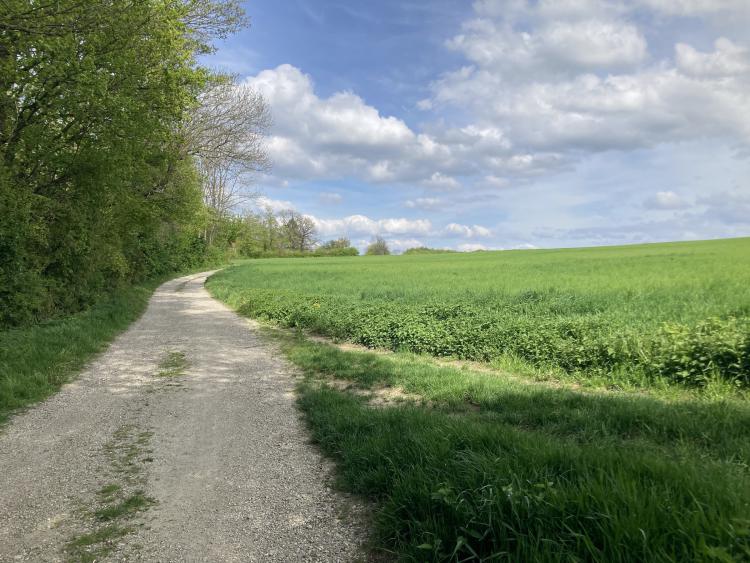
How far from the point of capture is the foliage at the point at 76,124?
9.91 meters

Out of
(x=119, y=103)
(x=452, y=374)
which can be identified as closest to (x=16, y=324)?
(x=119, y=103)

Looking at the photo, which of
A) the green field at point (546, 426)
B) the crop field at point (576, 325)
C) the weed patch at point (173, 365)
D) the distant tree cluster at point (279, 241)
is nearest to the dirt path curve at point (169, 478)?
the weed patch at point (173, 365)

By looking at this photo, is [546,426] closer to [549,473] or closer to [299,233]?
[549,473]

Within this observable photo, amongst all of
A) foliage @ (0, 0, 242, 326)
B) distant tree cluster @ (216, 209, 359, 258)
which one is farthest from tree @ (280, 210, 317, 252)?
foliage @ (0, 0, 242, 326)

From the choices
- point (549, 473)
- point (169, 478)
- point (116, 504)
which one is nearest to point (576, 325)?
point (549, 473)

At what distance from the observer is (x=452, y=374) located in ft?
25.1

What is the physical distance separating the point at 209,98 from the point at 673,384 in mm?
25299

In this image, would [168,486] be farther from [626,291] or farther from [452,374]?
[626,291]

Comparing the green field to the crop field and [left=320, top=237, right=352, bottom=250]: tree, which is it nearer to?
the crop field

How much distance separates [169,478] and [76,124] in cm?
1204

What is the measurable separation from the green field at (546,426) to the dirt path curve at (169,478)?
45 cm

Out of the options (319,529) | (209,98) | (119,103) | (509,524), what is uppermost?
(209,98)

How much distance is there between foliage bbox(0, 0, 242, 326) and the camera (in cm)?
991

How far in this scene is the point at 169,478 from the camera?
14.2 ft
